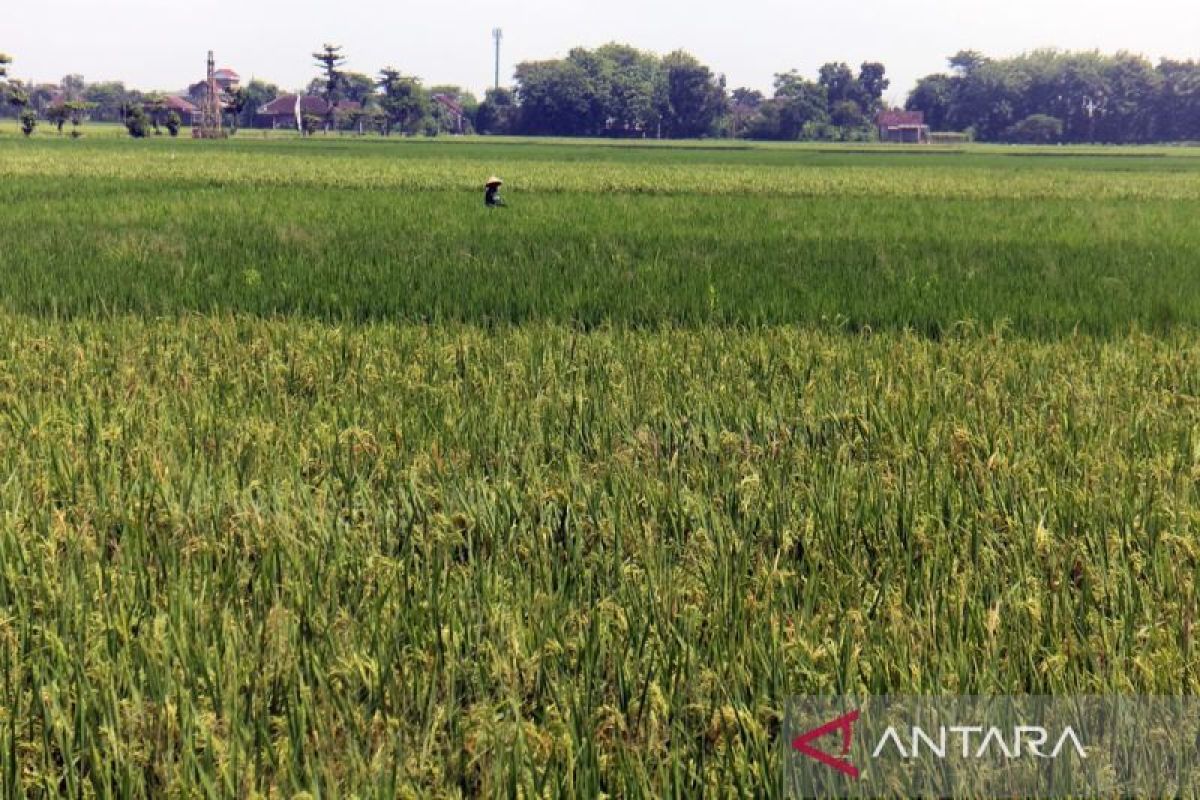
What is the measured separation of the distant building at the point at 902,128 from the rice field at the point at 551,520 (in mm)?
120299

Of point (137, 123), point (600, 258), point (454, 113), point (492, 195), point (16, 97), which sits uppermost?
point (454, 113)

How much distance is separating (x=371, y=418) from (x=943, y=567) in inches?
84.5

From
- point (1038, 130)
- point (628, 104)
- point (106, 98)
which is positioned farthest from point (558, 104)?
point (106, 98)

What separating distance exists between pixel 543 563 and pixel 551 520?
36 cm

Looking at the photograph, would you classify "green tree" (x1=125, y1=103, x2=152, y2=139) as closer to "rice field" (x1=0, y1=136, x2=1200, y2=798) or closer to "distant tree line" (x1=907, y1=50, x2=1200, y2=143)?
"rice field" (x1=0, y1=136, x2=1200, y2=798)

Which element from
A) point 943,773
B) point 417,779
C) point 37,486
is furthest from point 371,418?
point 943,773

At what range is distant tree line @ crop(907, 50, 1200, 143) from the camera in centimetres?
12288

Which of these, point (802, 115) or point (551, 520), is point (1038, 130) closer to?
point (802, 115)

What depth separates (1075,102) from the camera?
128 meters

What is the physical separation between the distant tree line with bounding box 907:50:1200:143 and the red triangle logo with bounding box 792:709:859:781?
12690 cm

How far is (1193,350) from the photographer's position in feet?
18.6

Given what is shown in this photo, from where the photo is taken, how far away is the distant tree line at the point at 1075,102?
123 metres

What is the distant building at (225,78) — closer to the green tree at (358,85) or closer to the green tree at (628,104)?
the green tree at (358,85)

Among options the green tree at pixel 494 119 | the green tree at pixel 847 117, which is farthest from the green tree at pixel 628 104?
the green tree at pixel 847 117
